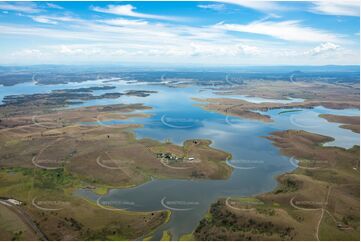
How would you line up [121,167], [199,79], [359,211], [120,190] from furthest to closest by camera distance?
[199,79], [121,167], [120,190], [359,211]

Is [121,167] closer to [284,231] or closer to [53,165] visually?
[53,165]

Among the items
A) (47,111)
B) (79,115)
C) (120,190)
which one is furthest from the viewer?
(47,111)

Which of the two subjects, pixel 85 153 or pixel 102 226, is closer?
pixel 102 226

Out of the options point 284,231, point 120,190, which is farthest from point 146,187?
point 284,231

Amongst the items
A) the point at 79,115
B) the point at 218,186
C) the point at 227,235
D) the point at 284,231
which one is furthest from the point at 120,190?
the point at 79,115

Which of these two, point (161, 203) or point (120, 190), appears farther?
point (120, 190)

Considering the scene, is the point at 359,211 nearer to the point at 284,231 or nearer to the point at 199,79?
the point at 284,231
